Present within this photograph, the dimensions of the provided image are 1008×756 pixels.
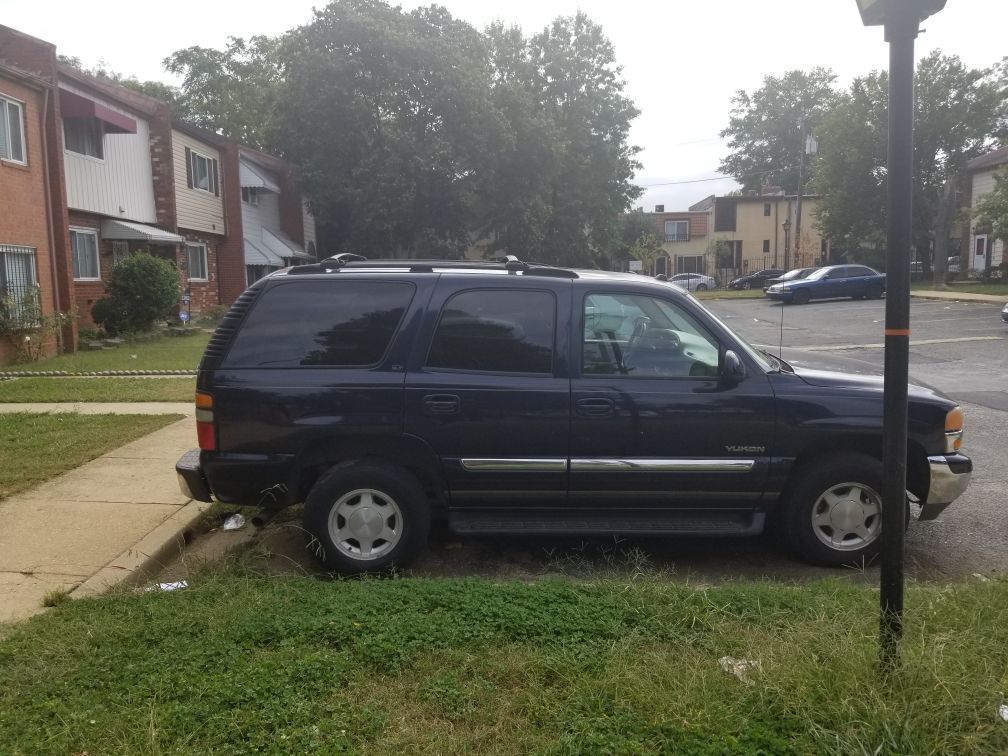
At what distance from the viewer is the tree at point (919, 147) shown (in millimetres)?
35688

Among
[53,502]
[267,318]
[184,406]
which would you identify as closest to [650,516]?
[267,318]

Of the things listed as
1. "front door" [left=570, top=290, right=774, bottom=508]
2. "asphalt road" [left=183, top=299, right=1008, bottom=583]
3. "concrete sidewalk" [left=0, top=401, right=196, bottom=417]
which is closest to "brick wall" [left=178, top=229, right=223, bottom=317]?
"concrete sidewalk" [left=0, top=401, right=196, bottom=417]

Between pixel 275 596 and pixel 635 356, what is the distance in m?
2.47

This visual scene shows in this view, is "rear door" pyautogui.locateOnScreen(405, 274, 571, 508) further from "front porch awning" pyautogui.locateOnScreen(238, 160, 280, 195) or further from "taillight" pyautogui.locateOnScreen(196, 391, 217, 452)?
"front porch awning" pyautogui.locateOnScreen(238, 160, 280, 195)

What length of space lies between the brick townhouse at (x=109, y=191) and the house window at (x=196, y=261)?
0.06 meters

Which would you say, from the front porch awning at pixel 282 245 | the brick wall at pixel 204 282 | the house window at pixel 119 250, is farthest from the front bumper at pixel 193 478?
the front porch awning at pixel 282 245

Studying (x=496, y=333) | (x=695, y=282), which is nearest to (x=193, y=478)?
(x=496, y=333)

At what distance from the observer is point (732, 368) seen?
4.97m

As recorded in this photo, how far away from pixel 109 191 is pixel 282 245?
38.3 ft

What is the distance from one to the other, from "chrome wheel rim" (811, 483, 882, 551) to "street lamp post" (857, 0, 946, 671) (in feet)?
6.51

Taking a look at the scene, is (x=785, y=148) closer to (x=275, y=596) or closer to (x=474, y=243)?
(x=474, y=243)

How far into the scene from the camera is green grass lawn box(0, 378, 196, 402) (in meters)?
11.1

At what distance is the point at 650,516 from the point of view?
515 cm

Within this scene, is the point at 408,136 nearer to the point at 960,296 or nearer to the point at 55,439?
the point at 960,296
